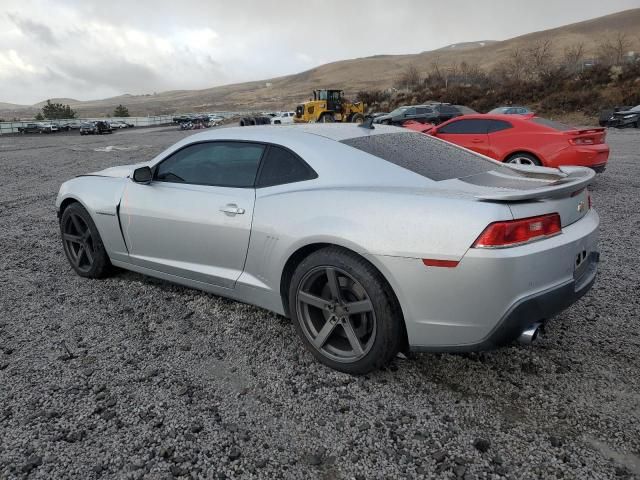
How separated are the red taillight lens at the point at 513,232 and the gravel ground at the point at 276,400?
2.88ft

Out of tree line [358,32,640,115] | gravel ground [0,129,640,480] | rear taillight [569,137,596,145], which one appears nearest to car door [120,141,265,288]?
gravel ground [0,129,640,480]

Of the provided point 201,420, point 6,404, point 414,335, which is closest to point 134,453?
point 201,420

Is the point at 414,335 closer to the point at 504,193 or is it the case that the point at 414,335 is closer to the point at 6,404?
the point at 504,193

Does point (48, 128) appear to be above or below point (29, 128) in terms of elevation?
below

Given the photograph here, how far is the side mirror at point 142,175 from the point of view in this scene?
11.7 ft

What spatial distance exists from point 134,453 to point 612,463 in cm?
209

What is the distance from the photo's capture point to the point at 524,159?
8.06m

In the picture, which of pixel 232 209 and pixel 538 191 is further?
pixel 232 209

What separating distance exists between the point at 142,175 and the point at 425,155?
206 cm

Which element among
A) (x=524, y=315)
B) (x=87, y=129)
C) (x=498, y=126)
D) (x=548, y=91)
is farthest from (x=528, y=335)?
(x=87, y=129)

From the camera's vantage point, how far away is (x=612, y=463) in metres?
2.05

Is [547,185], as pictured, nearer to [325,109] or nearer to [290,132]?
[290,132]

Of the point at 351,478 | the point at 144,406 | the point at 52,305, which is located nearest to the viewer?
the point at 351,478

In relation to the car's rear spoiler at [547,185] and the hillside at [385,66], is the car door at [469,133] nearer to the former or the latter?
the car's rear spoiler at [547,185]
